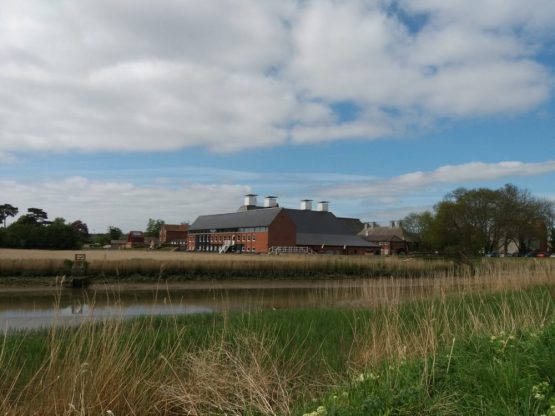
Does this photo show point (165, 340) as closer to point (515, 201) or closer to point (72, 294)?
point (72, 294)

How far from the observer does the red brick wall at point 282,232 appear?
271 feet

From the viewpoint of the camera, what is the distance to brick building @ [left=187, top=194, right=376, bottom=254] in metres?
83.4

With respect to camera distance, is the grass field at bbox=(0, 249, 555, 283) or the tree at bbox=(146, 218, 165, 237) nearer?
the grass field at bbox=(0, 249, 555, 283)

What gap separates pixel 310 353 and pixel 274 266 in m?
33.7

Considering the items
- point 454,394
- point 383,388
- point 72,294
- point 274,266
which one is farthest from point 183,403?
point 274,266

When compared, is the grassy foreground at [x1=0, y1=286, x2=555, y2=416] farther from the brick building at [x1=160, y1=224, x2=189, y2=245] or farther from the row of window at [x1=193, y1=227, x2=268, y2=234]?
the brick building at [x1=160, y1=224, x2=189, y2=245]

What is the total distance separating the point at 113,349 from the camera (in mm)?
6375

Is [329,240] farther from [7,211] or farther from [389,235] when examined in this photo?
[7,211]

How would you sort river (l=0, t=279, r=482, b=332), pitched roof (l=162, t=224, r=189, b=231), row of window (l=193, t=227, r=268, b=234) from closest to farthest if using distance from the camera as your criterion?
1. river (l=0, t=279, r=482, b=332)
2. row of window (l=193, t=227, r=268, b=234)
3. pitched roof (l=162, t=224, r=189, b=231)

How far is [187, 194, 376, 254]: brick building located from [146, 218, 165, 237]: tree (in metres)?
56.7

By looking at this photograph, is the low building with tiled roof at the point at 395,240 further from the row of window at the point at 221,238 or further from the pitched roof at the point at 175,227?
the pitched roof at the point at 175,227

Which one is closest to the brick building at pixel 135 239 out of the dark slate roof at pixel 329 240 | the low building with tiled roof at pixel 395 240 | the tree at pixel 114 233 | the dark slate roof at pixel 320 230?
the tree at pixel 114 233

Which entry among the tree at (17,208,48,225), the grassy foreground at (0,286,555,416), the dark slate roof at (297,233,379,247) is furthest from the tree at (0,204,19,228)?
the grassy foreground at (0,286,555,416)

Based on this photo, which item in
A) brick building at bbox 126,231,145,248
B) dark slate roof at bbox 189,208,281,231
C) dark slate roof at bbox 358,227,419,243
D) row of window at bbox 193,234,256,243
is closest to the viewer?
dark slate roof at bbox 189,208,281,231
